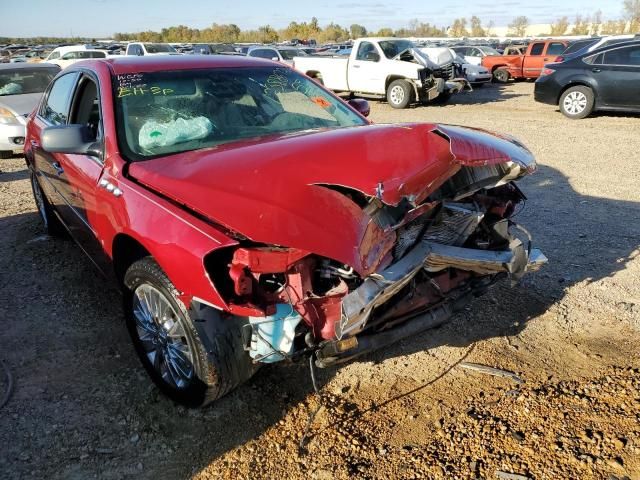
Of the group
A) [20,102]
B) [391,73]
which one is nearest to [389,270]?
[20,102]

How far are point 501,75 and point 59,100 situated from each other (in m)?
20.1

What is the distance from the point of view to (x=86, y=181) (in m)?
3.31

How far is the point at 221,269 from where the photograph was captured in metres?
2.29

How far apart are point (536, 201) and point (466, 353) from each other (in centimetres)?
339

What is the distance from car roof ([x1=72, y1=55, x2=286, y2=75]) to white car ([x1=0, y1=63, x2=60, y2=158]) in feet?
18.4

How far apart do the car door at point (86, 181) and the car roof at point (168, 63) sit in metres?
0.18

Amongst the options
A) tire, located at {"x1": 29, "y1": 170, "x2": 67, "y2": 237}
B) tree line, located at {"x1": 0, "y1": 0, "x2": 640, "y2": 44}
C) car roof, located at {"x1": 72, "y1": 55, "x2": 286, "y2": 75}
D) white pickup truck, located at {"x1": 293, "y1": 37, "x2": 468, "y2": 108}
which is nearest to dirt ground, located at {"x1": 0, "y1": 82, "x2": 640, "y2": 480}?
tire, located at {"x1": 29, "y1": 170, "x2": 67, "y2": 237}

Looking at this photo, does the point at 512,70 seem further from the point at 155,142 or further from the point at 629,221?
the point at 155,142

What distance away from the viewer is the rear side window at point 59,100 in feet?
13.4

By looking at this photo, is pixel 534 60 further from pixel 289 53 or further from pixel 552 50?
pixel 289 53

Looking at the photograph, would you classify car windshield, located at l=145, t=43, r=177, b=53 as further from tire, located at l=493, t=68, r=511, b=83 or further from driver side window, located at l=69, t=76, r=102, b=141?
driver side window, located at l=69, t=76, r=102, b=141

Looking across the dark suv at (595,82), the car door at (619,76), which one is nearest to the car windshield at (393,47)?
the dark suv at (595,82)

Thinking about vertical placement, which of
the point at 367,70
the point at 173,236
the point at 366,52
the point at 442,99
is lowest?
the point at 442,99

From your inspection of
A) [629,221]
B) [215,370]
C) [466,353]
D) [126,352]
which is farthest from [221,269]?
[629,221]
